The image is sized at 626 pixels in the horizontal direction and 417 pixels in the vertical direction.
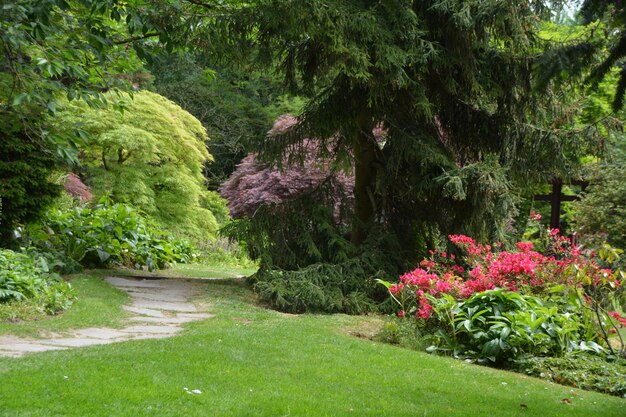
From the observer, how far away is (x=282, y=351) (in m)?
5.77

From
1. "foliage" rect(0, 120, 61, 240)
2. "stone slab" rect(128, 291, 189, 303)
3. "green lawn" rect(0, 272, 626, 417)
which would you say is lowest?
"stone slab" rect(128, 291, 189, 303)

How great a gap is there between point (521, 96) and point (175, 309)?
5.60 meters

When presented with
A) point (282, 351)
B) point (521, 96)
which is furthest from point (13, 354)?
point (521, 96)

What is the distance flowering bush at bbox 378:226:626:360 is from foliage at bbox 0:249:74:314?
11.8 feet

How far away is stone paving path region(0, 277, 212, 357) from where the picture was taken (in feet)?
18.6

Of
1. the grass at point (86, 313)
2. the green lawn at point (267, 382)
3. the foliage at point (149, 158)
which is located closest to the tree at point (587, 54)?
the green lawn at point (267, 382)

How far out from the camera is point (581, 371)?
238 inches

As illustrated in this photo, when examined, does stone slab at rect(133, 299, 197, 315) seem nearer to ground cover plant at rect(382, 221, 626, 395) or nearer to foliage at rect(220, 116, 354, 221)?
ground cover plant at rect(382, 221, 626, 395)

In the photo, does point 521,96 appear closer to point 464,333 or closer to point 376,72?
point 376,72

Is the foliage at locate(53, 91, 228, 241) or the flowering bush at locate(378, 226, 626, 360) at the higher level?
the foliage at locate(53, 91, 228, 241)

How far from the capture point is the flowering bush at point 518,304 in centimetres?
647

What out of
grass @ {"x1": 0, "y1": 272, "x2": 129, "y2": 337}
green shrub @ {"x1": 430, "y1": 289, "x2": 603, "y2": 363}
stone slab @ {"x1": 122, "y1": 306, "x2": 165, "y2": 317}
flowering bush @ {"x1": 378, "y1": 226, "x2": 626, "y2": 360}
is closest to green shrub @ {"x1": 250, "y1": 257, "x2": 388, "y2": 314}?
flowering bush @ {"x1": 378, "y1": 226, "x2": 626, "y2": 360}

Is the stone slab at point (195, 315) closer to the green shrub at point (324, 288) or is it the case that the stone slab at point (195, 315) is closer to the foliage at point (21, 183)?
the green shrub at point (324, 288)

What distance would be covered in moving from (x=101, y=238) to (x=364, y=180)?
4.18 m
